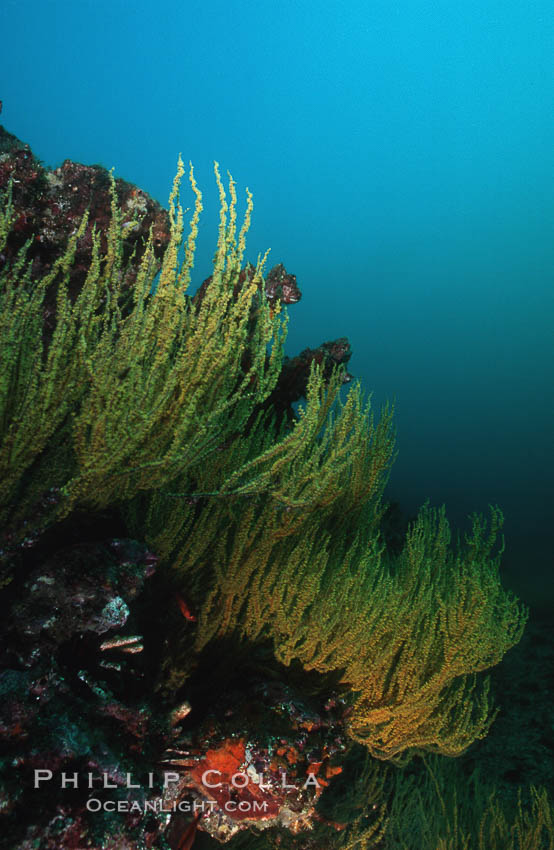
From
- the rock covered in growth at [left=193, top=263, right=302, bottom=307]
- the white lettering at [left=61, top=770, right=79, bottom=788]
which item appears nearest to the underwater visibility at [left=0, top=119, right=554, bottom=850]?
the white lettering at [left=61, top=770, right=79, bottom=788]

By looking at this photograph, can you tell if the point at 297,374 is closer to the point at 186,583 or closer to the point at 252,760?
the point at 186,583

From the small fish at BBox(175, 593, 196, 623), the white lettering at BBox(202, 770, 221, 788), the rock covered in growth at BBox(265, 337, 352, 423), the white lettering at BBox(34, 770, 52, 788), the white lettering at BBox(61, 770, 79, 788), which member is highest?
the rock covered in growth at BBox(265, 337, 352, 423)

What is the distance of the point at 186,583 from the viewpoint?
Answer: 2.80 meters

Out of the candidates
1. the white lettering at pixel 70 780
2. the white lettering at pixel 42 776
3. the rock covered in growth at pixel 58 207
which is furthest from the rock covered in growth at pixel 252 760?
the rock covered in growth at pixel 58 207

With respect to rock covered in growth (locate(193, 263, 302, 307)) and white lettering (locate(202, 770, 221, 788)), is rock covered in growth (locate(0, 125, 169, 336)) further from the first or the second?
white lettering (locate(202, 770, 221, 788))

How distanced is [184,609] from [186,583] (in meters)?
0.16

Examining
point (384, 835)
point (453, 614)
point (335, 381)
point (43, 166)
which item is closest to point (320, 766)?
point (453, 614)

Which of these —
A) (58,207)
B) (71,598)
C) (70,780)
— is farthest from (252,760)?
(58,207)

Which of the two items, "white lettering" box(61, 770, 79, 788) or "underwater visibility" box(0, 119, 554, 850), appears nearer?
"white lettering" box(61, 770, 79, 788)

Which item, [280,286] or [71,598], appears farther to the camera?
[280,286]

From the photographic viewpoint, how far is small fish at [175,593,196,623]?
2.69 meters

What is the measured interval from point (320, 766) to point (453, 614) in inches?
45.4

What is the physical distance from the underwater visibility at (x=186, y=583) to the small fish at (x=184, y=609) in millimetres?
14

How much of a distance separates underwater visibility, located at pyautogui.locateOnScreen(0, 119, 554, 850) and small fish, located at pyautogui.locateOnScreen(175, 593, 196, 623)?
1cm
